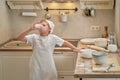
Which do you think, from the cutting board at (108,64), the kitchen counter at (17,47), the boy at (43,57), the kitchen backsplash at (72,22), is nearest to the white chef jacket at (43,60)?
the boy at (43,57)

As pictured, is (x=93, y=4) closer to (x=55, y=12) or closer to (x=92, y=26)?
(x=92, y=26)

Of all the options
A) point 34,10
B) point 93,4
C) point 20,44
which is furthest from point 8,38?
point 93,4

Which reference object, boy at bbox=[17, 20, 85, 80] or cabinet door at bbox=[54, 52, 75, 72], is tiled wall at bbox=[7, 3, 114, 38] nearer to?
cabinet door at bbox=[54, 52, 75, 72]

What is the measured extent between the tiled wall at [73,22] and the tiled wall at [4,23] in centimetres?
12

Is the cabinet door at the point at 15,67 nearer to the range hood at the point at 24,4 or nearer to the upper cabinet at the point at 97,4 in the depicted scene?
the range hood at the point at 24,4

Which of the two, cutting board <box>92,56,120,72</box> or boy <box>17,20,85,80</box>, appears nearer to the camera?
cutting board <box>92,56,120,72</box>

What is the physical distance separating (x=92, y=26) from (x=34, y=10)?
93 cm

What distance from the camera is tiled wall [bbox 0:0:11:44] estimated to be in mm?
3621

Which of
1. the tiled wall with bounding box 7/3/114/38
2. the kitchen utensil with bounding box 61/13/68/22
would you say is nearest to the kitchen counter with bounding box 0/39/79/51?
the tiled wall with bounding box 7/3/114/38

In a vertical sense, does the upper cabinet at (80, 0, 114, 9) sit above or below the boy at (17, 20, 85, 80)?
above

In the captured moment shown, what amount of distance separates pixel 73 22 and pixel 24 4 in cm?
80

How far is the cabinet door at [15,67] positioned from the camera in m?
3.44

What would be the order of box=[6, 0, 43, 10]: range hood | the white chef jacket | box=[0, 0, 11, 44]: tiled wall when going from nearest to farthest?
the white chef jacket
box=[0, 0, 11, 44]: tiled wall
box=[6, 0, 43, 10]: range hood

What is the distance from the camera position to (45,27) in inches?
115
